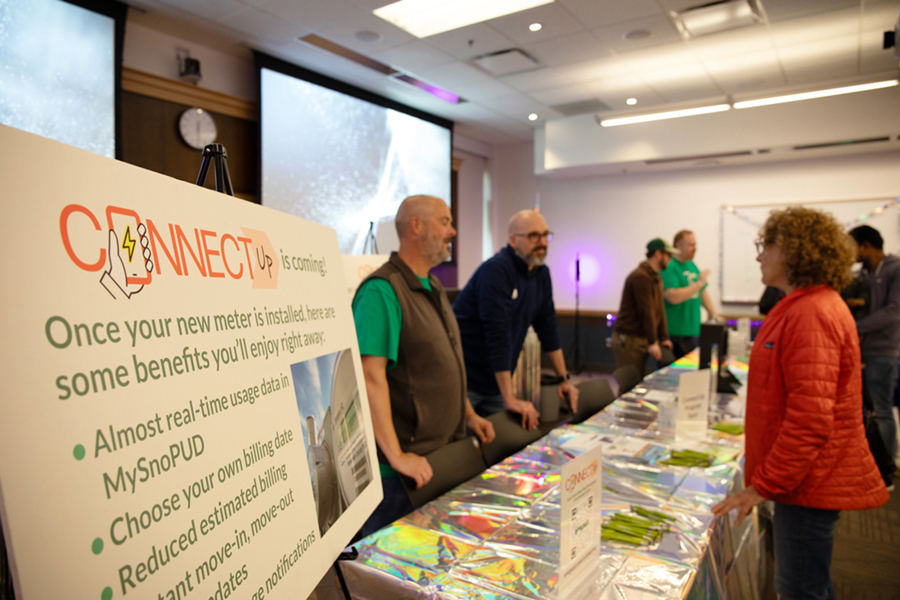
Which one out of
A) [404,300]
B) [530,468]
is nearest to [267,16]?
[404,300]

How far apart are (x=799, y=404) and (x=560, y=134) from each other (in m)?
5.73

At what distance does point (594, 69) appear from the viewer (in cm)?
487

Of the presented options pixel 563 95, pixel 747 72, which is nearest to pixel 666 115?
pixel 747 72

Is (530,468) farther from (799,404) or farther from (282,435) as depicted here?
(282,435)

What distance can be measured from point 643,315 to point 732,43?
7.73 feet

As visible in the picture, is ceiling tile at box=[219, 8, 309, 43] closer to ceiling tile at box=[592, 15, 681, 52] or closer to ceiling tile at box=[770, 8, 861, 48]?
ceiling tile at box=[592, 15, 681, 52]

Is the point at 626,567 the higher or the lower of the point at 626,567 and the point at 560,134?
the lower

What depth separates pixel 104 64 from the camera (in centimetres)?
343

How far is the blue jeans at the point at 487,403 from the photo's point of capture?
111 inches

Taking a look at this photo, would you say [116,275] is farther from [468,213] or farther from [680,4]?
[468,213]

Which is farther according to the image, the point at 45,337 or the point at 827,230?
the point at 827,230

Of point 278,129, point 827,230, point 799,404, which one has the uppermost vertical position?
point 278,129

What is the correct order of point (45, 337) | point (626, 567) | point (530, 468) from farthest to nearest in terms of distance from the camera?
point (530, 468), point (626, 567), point (45, 337)

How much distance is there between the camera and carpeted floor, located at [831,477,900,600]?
2221mm
